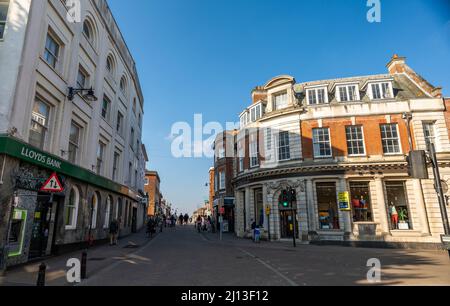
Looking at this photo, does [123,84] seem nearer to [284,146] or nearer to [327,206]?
[284,146]

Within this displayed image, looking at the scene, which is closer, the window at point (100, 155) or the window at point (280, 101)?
the window at point (100, 155)

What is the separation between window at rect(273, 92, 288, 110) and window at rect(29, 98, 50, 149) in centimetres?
1838

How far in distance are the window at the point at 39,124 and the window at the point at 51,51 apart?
204 centimetres

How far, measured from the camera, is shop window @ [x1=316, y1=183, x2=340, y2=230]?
20.4m

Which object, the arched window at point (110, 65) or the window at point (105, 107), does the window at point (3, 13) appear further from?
the arched window at point (110, 65)

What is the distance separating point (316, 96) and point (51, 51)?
1958 cm

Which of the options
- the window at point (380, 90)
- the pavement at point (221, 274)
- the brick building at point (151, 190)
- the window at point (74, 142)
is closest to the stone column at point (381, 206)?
the window at point (380, 90)

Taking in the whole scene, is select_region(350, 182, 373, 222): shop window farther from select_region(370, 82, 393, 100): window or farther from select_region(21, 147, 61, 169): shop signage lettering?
select_region(21, 147, 61, 169): shop signage lettering

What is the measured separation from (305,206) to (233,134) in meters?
19.5

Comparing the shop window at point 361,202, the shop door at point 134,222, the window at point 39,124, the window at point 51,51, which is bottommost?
the shop door at point 134,222

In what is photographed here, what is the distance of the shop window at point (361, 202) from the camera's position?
19922mm

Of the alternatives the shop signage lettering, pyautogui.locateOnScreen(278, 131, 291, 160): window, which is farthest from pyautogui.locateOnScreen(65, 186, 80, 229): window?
pyautogui.locateOnScreen(278, 131, 291, 160): window
